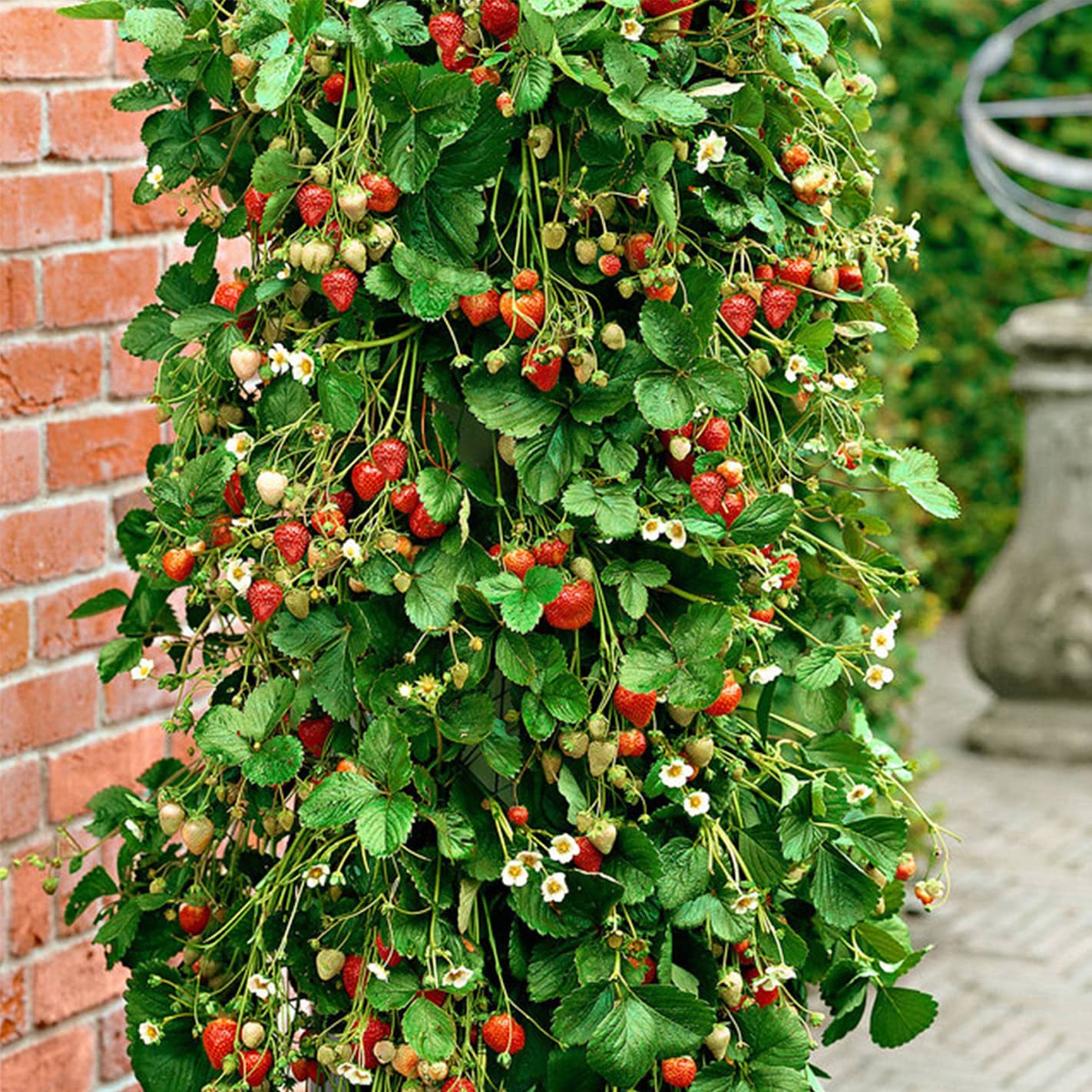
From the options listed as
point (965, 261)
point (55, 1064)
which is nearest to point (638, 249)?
point (55, 1064)

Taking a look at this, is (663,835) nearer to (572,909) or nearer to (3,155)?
(572,909)

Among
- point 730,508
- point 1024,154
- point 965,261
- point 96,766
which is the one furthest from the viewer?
point 965,261

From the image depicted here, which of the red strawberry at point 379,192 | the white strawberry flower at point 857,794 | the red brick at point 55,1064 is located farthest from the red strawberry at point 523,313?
the red brick at point 55,1064

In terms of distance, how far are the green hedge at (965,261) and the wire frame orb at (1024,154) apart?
140 millimetres

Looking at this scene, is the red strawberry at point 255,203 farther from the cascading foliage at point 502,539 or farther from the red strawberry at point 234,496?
the red strawberry at point 234,496

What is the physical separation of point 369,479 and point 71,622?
1.04 metres

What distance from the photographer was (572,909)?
5.85 feet

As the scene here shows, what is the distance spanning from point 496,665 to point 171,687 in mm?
387

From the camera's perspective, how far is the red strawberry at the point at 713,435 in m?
1.79

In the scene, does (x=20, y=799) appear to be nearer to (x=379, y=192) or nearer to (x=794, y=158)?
(x=379, y=192)

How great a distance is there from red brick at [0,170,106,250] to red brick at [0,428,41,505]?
0.26m

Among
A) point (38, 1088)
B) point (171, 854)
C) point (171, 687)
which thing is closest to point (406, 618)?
point (171, 687)

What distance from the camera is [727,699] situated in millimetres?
1836

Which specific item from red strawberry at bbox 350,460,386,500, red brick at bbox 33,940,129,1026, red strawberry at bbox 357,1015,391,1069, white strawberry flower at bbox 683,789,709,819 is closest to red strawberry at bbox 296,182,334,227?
red strawberry at bbox 350,460,386,500
